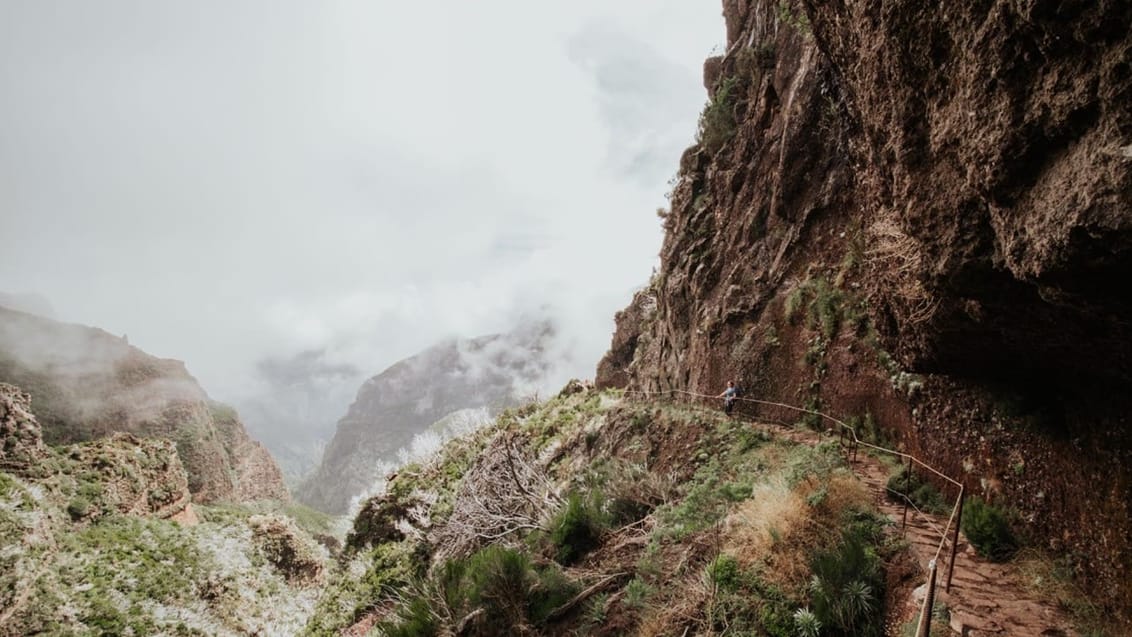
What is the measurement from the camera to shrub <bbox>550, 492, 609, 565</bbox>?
921 cm

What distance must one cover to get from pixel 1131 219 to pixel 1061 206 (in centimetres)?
52

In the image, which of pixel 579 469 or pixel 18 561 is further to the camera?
pixel 18 561

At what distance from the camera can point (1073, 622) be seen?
438 centimetres

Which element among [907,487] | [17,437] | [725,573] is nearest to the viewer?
[725,573]

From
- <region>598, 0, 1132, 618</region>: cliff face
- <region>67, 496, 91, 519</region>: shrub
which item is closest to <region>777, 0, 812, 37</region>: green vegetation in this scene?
<region>598, 0, 1132, 618</region>: cliff face

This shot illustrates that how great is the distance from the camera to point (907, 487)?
670 cm

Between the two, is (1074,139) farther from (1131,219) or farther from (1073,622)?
(1073,622)

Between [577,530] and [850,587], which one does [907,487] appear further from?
[577,530]

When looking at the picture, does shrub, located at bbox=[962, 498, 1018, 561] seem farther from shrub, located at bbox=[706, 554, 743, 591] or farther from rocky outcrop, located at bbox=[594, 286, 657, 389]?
rocky outcrop, located at bbox=[594, 286, 657, 389]

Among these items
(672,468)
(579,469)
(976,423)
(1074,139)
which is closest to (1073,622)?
(976,423)

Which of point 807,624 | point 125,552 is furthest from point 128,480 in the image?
point 807,624

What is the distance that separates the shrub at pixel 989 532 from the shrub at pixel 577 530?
A: 5604 millimetres

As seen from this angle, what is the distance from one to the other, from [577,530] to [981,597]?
20.5 ft

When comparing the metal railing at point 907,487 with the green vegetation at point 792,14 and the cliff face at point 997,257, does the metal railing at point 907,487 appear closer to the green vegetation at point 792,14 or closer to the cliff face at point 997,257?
the cliff face at point 997,257
